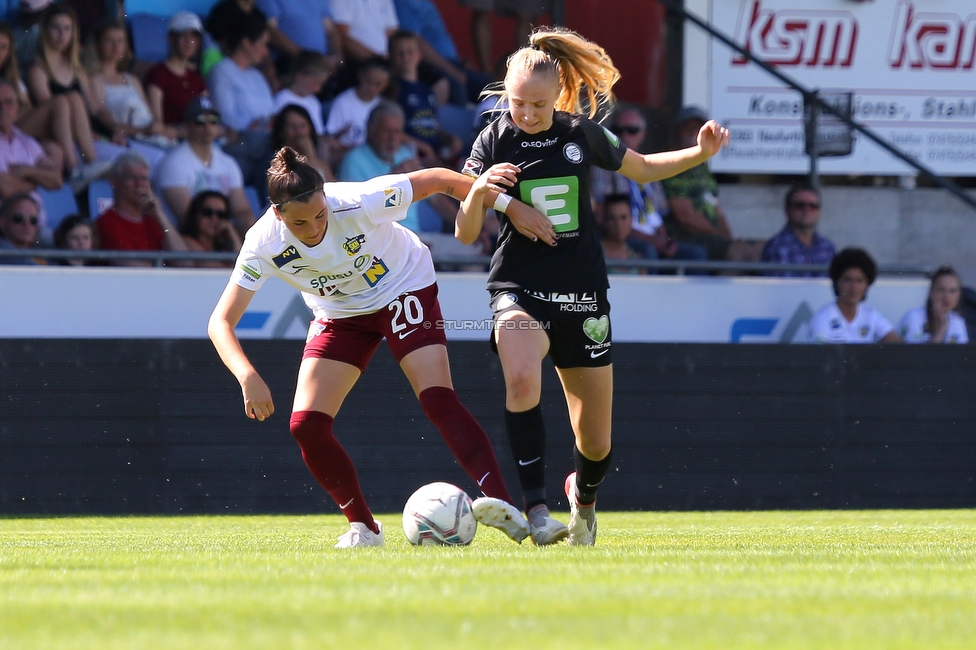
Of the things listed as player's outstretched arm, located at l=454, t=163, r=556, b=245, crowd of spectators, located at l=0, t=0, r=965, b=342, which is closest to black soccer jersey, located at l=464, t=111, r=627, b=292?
player's outstretched arm, located at l=454, t=163, r=556, b=245

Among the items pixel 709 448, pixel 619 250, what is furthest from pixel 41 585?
pixel 619 250

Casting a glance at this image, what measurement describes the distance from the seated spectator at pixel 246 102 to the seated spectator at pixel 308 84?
16 cm

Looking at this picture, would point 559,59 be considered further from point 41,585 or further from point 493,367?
point 493,367

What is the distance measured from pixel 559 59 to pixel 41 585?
9.77 feet

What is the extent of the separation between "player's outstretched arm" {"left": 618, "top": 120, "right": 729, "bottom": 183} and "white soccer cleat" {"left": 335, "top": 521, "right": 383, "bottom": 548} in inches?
71.8

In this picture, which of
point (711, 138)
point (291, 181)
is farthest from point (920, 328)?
point (291, 181)

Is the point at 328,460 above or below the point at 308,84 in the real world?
below

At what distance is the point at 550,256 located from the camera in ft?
17.3

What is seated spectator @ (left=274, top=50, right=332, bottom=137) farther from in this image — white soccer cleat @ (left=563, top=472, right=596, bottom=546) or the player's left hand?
white soccer cleat @ (left=563, top=472, right=596, bottom=546)

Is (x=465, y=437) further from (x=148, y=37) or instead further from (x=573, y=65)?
(x=148, y=37)

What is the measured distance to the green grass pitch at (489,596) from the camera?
2680mm

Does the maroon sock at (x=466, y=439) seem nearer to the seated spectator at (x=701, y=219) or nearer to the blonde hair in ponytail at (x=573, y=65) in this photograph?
the blonde hair in ponytail at (x=573, y=65)

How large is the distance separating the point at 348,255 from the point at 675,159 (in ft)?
4.67

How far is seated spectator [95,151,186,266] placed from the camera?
9.81 metres
